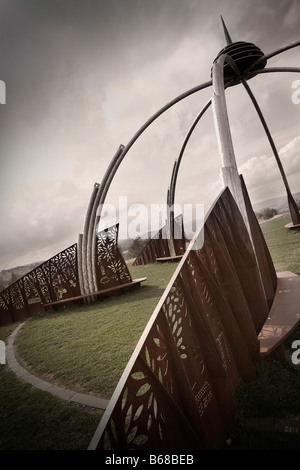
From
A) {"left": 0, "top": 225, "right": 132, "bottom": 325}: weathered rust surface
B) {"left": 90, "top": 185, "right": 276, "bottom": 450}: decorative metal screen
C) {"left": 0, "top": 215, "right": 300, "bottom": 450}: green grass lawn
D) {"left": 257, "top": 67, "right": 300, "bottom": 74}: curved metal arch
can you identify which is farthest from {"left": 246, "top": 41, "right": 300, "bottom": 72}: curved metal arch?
{"left": 0, "top": 225, "right": 132, "bottom": 325}: weathered rust surface

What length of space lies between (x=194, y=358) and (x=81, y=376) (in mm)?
2521

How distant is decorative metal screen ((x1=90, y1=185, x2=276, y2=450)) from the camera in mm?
1575

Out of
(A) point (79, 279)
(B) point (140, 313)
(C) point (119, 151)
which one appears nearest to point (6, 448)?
(B) point (140, 313)

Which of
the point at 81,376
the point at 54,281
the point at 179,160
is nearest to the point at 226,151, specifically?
the point at 81,376

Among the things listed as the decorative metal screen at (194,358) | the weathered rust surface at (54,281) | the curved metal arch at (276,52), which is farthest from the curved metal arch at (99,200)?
the decorative metal screen at (194,358)

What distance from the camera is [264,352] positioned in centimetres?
278

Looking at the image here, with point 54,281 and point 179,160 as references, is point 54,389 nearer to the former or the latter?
point 54,281

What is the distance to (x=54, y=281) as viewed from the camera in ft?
31.1

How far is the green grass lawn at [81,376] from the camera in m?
2.45

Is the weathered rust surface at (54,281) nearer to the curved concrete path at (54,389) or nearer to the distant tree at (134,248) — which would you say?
the curved concrete path at (54,389)

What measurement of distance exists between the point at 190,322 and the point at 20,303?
9.29 metres

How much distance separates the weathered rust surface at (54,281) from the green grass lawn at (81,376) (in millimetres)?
1484
